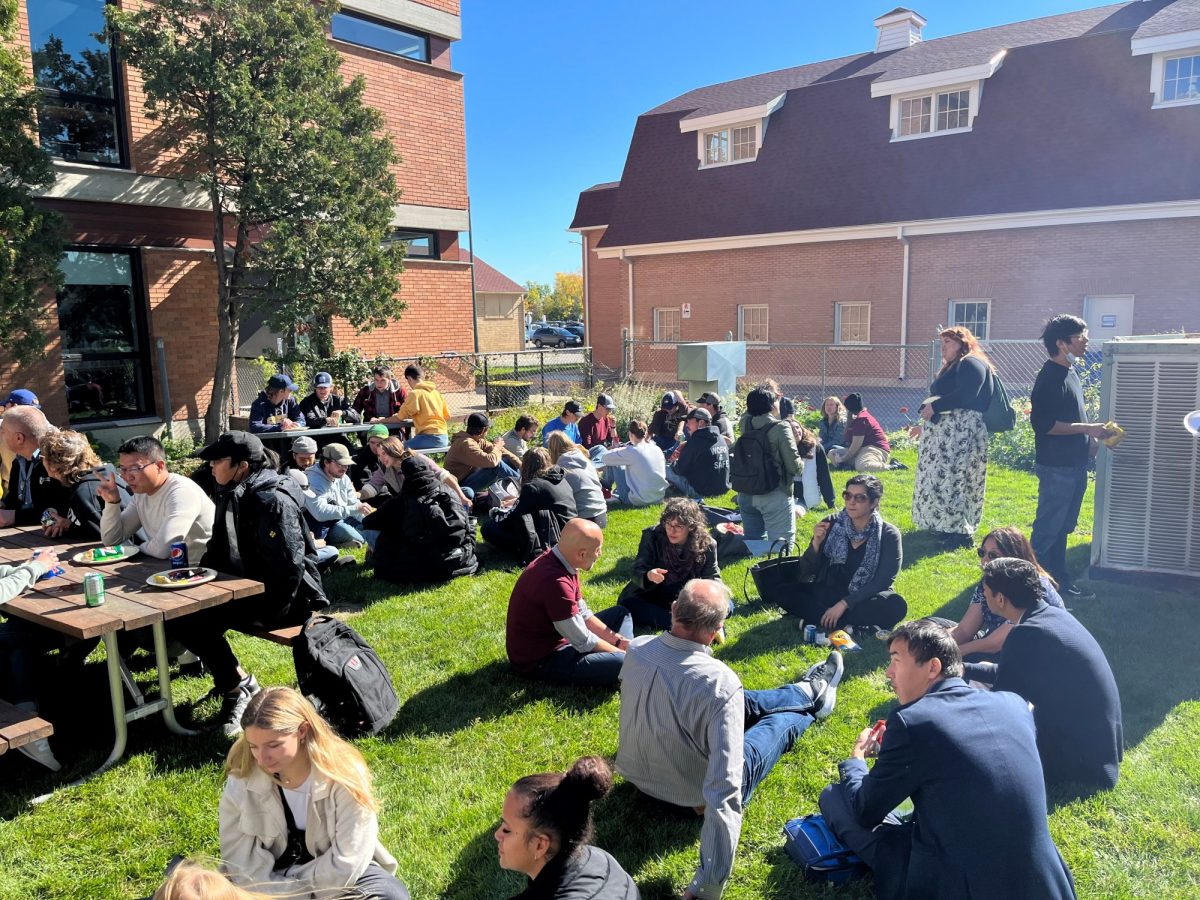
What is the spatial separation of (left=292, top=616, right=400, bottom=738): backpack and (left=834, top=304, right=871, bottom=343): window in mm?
20259

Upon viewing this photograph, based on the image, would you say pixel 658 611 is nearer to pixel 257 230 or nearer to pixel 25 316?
pixel 25 316

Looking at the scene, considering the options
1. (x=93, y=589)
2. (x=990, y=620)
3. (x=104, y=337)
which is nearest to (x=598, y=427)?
(x=990, y=620)

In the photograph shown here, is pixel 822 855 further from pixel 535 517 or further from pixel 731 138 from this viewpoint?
pixel 731 138

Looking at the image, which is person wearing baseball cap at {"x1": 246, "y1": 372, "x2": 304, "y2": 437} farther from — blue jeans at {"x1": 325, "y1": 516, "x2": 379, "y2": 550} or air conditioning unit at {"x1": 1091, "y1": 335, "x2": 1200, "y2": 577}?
air conditioning unit at {"x1": 1091, "y1": 335, "x2": 1200, "y2": 577}

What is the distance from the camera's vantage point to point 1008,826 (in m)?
2.77

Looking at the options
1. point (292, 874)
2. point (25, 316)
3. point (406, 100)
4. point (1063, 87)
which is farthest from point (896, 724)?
point (1063, 87)

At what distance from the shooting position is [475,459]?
9.37 m

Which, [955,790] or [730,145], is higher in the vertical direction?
Result: [730,145]

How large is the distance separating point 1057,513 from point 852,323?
17.2 meters

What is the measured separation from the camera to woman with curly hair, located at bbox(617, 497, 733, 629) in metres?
5.90

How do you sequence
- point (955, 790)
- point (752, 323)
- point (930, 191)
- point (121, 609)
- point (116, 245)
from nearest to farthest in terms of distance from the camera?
point (955, 790) → point (121, 609) → point (116, 245) → point (930, 191) → point (752, 323)

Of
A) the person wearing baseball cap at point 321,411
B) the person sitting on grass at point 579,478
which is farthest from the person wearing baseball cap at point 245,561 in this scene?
the person wearing baseball cap at point 321,411

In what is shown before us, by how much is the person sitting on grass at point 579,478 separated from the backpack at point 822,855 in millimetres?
4663

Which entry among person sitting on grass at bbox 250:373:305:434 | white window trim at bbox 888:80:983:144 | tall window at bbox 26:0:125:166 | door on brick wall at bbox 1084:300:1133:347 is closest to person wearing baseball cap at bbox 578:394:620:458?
person sitting on grass at bbox 250:373:305:434
